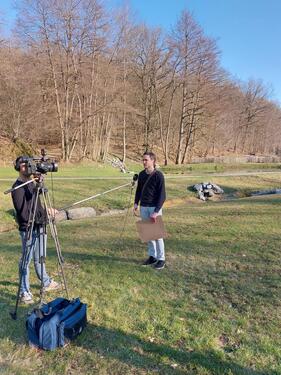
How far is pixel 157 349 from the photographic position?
12.7 feet

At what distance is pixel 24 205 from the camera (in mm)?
4801

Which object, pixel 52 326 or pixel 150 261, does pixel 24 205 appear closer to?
pixel 52 326

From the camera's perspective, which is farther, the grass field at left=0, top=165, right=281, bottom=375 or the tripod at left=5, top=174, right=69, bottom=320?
the tripod at left=5, top=174, right=69, bottom=320

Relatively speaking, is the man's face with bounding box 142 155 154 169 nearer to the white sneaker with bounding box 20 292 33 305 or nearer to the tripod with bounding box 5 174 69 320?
the tripod with bounding box 5 174 69 320

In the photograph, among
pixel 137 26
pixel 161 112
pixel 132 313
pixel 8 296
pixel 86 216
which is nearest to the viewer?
pixel 132 313

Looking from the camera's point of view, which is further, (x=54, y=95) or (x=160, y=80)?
(x=160, y=80)

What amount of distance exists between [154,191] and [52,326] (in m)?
3.02

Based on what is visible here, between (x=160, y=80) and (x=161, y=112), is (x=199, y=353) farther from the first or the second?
(x=161, y=112)

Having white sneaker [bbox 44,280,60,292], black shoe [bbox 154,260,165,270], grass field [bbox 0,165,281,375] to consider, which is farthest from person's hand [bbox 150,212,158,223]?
white sneaker [bbox 44,280,60,292]

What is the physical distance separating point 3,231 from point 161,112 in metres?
36.3

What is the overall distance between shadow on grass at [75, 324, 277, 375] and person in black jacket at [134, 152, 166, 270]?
90.7 inches

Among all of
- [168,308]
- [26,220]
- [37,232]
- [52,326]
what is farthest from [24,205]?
[168,308]

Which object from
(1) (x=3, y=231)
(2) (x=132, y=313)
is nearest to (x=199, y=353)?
(2) (x=132, y=313)

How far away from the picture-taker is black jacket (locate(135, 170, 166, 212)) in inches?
241
